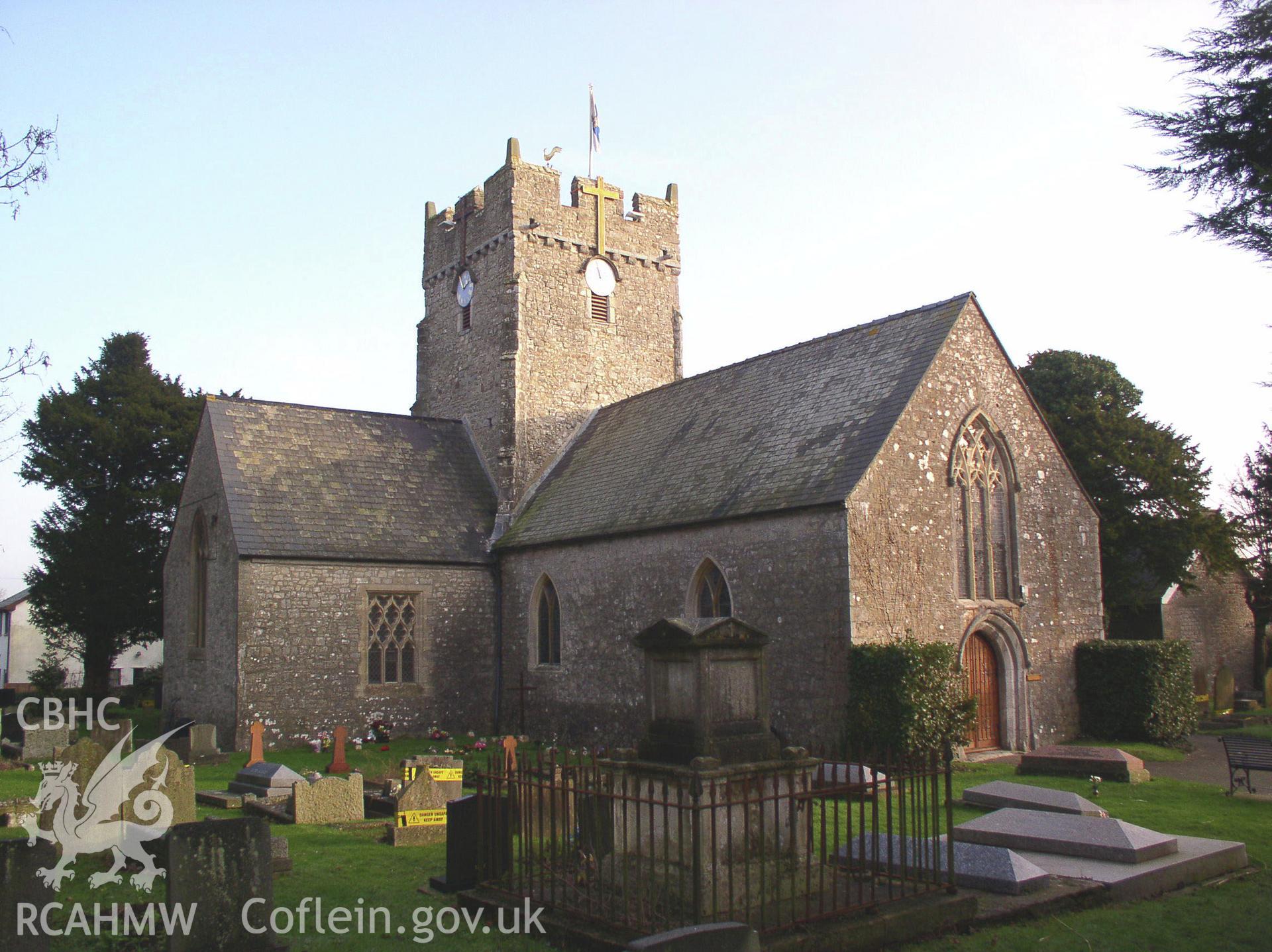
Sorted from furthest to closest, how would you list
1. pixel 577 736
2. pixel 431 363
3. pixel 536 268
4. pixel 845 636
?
pixel 431 363
pixel 536 268
pixel 577 736
pixel 845 636

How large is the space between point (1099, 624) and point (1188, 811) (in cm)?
765

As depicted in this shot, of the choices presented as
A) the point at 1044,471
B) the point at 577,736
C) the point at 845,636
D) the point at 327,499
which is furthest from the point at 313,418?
the point at 1044,471

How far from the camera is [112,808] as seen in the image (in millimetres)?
10734

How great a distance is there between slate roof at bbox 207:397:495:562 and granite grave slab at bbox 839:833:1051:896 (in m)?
15.8

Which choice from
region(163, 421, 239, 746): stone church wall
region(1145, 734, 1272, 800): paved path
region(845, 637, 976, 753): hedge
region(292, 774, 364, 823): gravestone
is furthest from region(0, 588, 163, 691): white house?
region(1145, 734, 1272, 800): paved path

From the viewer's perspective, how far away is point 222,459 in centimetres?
2275

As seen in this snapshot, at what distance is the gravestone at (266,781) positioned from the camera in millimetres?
13828

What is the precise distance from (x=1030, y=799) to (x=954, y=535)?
6.83 metres

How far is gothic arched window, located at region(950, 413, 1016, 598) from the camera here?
1806 cm

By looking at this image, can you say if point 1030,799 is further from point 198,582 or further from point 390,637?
point 198,582

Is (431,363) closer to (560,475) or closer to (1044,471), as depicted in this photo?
(560,475)

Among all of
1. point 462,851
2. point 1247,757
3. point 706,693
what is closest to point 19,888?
point 462,851

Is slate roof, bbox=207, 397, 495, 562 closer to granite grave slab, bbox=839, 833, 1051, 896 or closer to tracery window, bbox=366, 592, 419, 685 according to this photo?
tracery window, bbox=366, 592, 419, 685

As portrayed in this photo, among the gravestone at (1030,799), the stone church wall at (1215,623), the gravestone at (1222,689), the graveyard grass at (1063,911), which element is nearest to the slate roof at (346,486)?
the graveyard grass at (1063,911)
